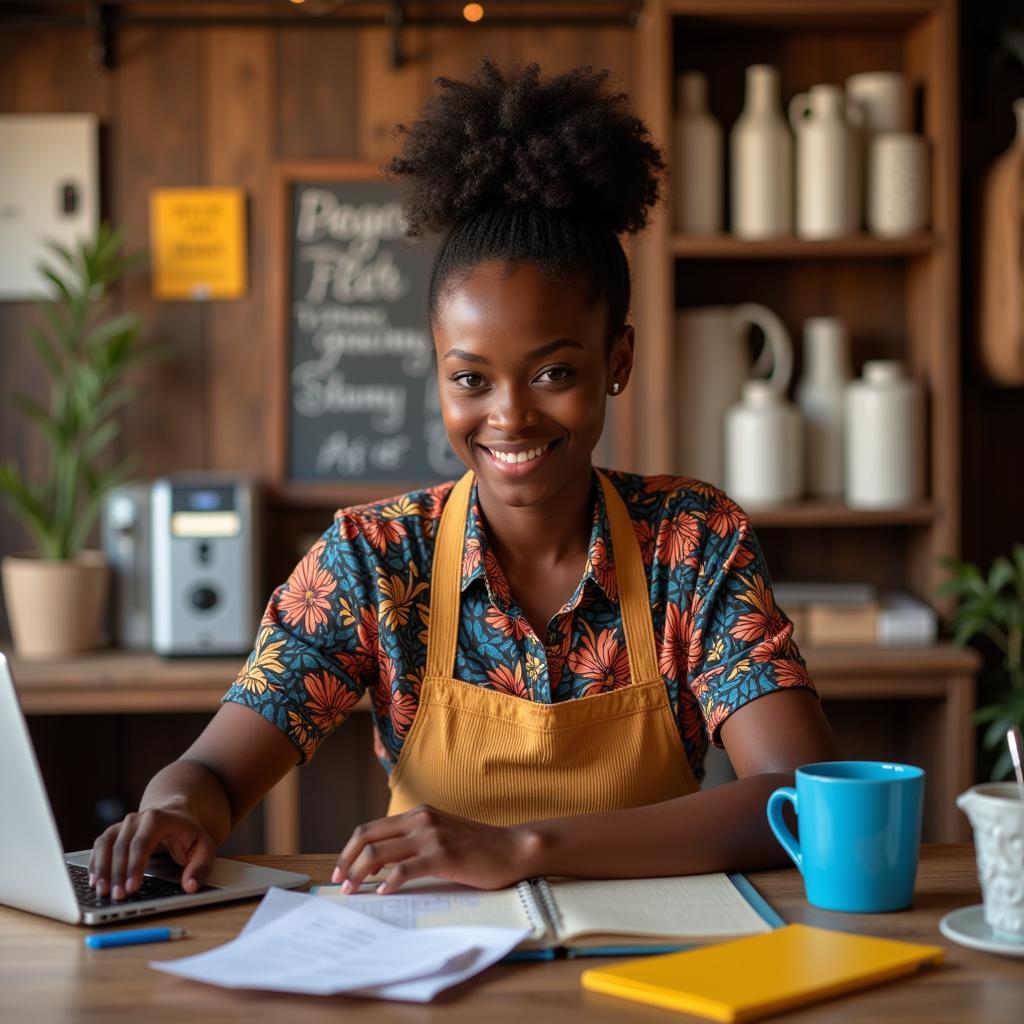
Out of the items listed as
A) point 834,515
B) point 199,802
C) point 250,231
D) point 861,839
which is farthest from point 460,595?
point 250,231

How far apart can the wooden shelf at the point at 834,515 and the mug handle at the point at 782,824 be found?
1.66 metres

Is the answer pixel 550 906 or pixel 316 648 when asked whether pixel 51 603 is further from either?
pixel 550 906

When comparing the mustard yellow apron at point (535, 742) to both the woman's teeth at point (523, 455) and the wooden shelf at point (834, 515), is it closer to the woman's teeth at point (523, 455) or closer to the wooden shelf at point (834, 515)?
the woman's teeth at point (523, 455)

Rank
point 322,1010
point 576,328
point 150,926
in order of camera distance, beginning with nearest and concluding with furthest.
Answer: point 322,1010
point 150,926
point 576,328

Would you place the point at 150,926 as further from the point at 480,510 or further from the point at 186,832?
the point at 480,510

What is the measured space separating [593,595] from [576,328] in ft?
0.96

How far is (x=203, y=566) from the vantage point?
278 centimetres

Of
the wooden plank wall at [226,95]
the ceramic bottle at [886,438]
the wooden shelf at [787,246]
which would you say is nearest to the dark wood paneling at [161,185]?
the wooden plank wall at [226,95]

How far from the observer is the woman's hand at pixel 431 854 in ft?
3.82

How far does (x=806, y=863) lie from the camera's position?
114 centimetres

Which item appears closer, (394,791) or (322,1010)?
(322,1010)

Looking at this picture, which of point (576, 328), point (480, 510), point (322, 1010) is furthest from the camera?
point (480, 510)

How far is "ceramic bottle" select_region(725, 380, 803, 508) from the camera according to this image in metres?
2.82

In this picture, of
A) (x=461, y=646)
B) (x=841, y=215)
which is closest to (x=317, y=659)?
(x=461, y=646)
